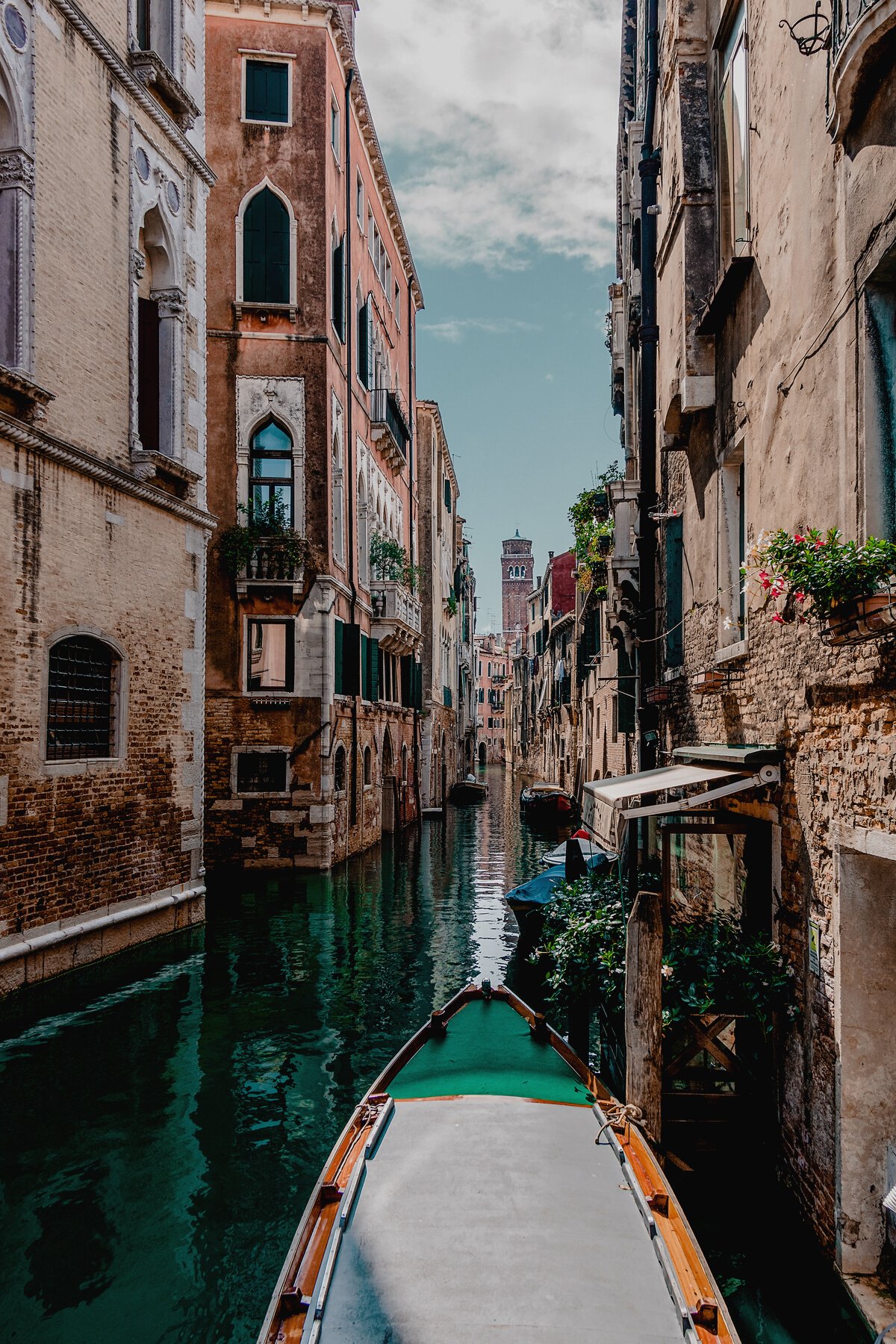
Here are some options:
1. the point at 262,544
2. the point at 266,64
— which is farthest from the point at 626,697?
the point at 266,64

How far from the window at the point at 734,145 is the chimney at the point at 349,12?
1656cm

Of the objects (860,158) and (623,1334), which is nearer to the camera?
(623,1334)

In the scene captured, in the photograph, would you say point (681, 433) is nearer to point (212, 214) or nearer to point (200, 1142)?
point (200, 1142)

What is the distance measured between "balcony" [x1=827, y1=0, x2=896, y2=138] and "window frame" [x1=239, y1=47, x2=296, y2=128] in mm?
15513

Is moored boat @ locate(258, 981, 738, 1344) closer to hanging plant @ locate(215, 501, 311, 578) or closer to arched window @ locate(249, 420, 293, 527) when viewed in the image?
hanging plant @ locate(215, 501, 311, 578)

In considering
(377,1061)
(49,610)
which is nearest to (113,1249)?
(377,1061)

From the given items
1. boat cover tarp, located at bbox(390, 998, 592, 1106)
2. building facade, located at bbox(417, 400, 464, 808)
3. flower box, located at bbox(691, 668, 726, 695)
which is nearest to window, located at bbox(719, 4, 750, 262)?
flower box, located at bbox(691, 668, 726, 695)

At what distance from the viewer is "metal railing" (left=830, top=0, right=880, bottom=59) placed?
391 centimetres

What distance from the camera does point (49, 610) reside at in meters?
9.11

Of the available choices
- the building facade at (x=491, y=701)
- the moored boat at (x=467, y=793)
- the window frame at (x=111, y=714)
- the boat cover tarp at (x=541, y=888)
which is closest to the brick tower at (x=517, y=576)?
the building facade at (x=491, y=701)

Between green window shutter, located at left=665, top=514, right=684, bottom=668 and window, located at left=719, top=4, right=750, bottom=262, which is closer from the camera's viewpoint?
window, located at left=719, top=4, right=750, bottom=262

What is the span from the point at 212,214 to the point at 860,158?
1553 centimetres

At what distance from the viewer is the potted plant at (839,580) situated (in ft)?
12.8

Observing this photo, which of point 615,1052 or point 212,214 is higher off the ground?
point 212,214
